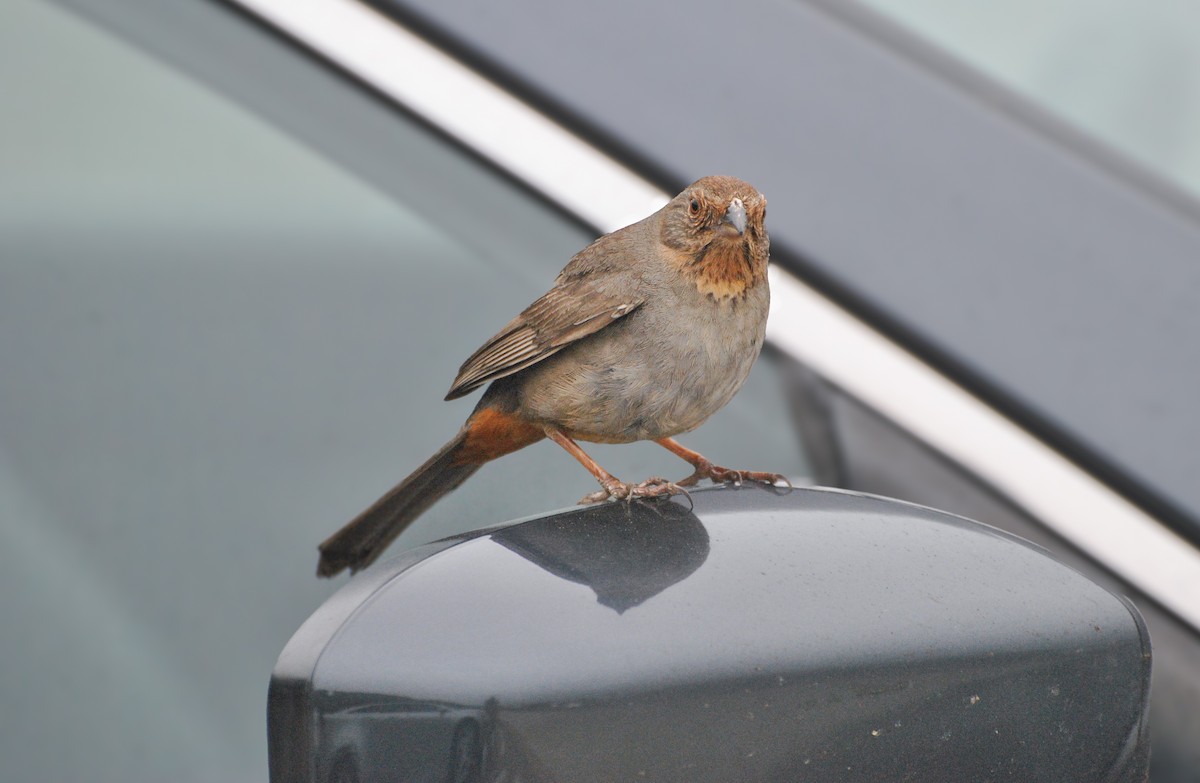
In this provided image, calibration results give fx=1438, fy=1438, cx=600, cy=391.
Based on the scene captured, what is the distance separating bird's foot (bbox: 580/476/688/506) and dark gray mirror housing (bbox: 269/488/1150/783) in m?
0.31

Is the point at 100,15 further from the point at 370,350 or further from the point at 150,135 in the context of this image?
the point at 370,350

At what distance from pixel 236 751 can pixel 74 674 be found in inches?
10.1

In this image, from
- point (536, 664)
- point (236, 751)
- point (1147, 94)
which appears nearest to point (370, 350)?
point (236, 751)

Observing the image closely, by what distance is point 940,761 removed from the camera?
4.51 feet

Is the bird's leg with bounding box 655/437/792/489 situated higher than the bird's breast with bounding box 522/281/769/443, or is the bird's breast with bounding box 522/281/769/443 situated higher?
the bird's breast with bounding box 522/281/769/443

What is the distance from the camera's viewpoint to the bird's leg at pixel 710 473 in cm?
212

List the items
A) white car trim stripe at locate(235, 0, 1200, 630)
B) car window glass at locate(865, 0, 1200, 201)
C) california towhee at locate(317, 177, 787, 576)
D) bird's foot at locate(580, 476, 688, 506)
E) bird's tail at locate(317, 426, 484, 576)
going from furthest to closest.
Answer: car window glass at locate(865, 0, 1200, 201)
california towhee at locate(317, 177, 787, 576)
bird's tail at locate(317, 426, 484, 576)
white car trim stripe at locate(235, 0, 1200, 630)
bird's foot at locate(580, 476, 688, 506)

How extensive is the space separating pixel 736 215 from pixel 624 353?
0.35 m

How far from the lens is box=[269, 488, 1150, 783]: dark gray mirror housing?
125 cm

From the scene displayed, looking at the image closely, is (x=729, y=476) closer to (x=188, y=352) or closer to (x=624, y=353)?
(x=624, y=353)

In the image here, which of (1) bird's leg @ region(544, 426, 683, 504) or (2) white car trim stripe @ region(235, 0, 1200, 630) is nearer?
(1) bird's leg @ region(544, 426, 683, 504)

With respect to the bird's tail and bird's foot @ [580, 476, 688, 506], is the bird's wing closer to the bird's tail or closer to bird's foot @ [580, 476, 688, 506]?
the bird's tail

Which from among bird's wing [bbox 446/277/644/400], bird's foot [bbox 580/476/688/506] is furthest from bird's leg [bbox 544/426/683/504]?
bird's wing [bbox 446/277/644/400]

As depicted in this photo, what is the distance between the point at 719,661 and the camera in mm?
1308
